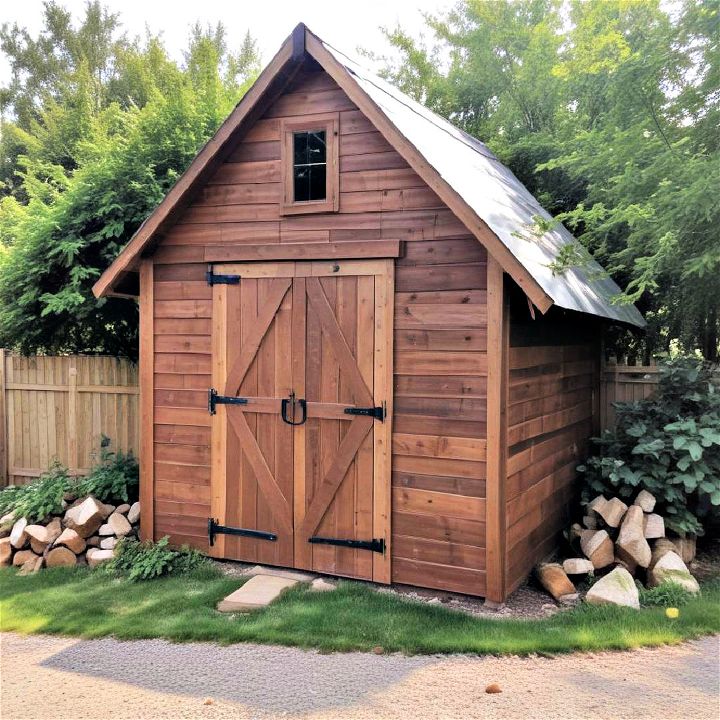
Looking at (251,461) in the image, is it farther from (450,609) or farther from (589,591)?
(589,591)

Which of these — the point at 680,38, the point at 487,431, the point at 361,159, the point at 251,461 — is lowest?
the point at 251,461

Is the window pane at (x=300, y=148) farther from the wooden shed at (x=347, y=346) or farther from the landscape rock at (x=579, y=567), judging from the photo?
the landscape rock at (x=579, y=567)

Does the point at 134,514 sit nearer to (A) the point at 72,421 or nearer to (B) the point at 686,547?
(A) the point at 72,421

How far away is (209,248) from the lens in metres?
6.88

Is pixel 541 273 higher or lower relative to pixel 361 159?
lower

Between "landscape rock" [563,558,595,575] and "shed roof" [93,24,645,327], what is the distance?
227 cm

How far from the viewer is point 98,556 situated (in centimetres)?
721

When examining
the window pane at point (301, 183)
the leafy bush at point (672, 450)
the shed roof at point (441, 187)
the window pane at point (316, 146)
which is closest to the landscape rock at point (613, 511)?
the leafy bush at point (672, 450)

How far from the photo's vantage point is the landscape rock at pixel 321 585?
6.11 metres

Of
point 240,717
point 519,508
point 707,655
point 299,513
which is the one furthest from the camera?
point 299,513

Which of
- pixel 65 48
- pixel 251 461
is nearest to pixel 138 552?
pixel 251 461

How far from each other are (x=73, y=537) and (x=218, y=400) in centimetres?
221

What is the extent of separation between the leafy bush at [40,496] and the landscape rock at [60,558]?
0.63 m

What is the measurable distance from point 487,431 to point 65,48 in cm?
2821
